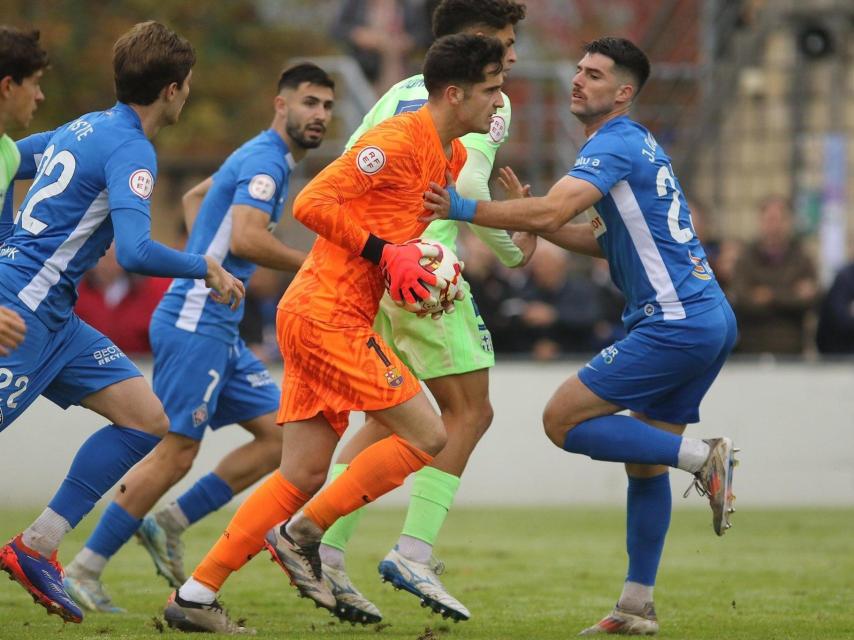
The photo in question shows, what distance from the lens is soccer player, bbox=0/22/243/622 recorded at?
6.42 metres

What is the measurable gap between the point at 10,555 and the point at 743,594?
4.02 meters

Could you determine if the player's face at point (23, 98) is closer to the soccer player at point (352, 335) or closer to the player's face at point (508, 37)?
the soccer player at point (352, 335)

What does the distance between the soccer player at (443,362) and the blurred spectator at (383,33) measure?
28.0ft

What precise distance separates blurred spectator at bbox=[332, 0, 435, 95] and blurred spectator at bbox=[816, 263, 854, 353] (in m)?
5.00

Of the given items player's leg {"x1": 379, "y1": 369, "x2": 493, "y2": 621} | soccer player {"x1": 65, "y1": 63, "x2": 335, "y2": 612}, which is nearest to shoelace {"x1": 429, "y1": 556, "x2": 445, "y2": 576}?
player's leg {"x1": 379, "y1": 369, "x2": 493, "y2": 621}

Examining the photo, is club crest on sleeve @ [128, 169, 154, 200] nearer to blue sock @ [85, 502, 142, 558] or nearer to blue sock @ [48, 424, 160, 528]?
blue sock @ [48, 424, 160, 528]

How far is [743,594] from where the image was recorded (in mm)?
8398

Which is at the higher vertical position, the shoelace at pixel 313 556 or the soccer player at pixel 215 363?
the soccer player at pixel 215 363

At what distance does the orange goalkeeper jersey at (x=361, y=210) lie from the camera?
638 cm

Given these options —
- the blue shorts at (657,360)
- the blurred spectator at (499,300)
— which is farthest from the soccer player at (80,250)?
the blurred spectator at (499,300)

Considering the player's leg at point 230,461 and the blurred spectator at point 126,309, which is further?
the blurred spectator at point 126,309

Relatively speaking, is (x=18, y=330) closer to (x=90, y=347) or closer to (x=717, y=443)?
(x=90, y=347)

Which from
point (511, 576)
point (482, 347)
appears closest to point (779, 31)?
point (511, 576)

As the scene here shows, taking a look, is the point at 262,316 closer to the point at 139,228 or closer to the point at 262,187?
the point at 262,187
